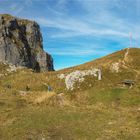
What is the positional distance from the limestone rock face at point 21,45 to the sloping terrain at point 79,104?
63.9m

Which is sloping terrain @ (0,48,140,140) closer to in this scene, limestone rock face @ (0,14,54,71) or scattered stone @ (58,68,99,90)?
scattered stone @ (58,68,99,90)

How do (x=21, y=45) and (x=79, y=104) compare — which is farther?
(x=21, y=45)

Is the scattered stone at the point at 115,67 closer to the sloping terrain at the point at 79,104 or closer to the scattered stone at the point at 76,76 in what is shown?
the sloping terrain at the point at 79,104

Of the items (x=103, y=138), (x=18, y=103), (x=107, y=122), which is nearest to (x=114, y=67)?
(x=18, y=103)

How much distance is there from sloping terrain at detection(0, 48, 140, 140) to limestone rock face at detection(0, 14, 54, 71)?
63.9 m

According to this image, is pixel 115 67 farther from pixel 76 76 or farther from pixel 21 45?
pixel 21 45

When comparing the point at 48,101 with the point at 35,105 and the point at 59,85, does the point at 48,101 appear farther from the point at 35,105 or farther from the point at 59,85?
the point at 59,85

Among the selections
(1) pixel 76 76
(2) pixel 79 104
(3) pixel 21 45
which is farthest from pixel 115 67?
(3) pixel 21 45

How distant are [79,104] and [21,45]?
113m

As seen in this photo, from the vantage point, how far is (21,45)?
158 meters

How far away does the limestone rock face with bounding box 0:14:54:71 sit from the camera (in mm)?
143250

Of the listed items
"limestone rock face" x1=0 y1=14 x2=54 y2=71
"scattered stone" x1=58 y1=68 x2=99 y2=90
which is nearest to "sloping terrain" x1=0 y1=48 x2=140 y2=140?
"scattered stone" x1=58 y1=68 x2=99 y2=90

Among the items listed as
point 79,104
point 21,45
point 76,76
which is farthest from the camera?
point 21,45

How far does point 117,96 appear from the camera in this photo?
5350 centimetres
